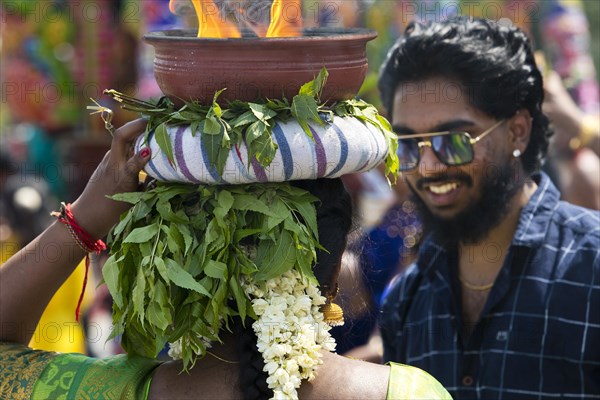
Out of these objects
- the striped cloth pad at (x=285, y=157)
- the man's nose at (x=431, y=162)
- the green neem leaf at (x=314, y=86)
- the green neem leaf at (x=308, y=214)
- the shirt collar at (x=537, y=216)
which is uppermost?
the green neem leaf at (x=314, y=86)

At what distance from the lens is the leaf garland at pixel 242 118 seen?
1.94 meters

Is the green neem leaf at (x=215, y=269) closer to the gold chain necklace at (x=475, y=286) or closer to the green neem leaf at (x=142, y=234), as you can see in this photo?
the green neem leaf at (x=142, y=234)

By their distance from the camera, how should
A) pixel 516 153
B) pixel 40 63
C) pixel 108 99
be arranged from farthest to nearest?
pixel 40 63, pixel 108 99, pixel 516 153

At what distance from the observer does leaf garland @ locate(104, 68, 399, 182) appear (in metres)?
1.94

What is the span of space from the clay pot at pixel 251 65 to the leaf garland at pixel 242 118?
0.03m

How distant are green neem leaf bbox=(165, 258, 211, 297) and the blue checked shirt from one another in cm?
159

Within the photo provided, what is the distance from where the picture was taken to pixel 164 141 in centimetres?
199

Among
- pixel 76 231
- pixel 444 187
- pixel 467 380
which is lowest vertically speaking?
pixel 467 380

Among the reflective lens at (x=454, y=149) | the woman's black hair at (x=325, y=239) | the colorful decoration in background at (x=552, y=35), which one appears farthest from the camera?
the colorful decoration in background at (x=552, y=35)

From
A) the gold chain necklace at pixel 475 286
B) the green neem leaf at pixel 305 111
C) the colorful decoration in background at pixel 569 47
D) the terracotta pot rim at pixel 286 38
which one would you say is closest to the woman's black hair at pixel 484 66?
the gold chain necklace at pixel 475 286

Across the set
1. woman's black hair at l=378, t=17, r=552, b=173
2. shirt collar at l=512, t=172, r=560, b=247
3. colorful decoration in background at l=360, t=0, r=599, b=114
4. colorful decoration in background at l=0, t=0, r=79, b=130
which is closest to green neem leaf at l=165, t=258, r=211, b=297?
shirt collar at l=512, t=172, r=560, b=247

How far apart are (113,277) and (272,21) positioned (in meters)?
0.72

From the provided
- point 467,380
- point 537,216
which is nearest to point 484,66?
point 537,216

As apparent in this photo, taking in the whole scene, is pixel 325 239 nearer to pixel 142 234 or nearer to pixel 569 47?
pixel 142 234
